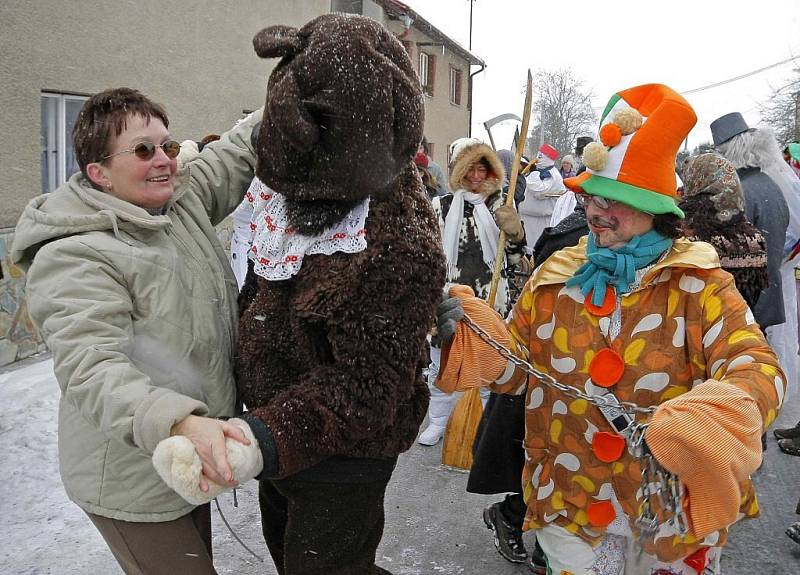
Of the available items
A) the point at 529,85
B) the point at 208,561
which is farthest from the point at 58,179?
the point at 208,561

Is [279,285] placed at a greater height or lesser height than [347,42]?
lesser

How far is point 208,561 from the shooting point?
2059 millimetres

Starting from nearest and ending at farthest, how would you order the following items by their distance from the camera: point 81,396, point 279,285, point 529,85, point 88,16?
point 81,396 → point 279,285 → point 529,85 → point 88,16

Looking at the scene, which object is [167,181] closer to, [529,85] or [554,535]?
[554,535]

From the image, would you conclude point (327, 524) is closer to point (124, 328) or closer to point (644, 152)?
point (124, 328)

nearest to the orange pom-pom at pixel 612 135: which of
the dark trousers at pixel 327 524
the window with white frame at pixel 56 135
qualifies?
the dark trousers at pixel 327 524

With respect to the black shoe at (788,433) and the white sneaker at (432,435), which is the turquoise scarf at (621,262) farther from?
the black shoe at (788,433)

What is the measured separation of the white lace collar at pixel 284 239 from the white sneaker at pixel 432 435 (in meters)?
3.50

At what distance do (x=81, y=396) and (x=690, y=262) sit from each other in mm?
1740

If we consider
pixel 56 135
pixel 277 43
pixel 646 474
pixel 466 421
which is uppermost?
pixel 56 135

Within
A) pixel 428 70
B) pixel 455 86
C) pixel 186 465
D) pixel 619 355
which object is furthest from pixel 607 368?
pixel 455 86

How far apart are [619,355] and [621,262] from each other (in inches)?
11.7

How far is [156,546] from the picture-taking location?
1.96 m

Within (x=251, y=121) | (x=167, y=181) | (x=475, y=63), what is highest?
(x=475, y=63)
